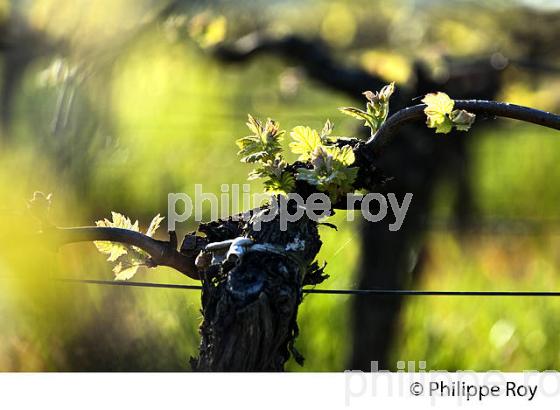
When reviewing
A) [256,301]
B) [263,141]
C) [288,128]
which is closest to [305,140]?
[263,141]

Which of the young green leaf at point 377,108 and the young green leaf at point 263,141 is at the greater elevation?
the young green leaf at point 377,108

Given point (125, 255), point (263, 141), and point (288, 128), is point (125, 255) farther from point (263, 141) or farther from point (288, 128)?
point (288, 128)

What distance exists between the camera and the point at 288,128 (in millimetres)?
2062

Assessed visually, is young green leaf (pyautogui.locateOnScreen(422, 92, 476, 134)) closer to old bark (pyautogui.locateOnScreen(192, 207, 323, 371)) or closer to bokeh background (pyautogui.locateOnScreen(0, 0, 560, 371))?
old bark (pyautogui.locateOnScreen(192, 207, 323, 371))

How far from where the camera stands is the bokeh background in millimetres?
1845

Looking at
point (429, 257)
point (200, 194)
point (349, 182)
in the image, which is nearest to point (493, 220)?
point (429, 257)

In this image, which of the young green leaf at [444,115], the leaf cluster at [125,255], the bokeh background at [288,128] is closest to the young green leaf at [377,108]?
the young green leaf at [444,115]

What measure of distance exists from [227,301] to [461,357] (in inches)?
53.4

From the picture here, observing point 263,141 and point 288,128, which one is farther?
point 288,128

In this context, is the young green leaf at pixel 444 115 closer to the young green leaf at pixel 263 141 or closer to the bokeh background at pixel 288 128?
the young green leaf at pixel 263 141

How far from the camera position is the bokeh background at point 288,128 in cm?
184
